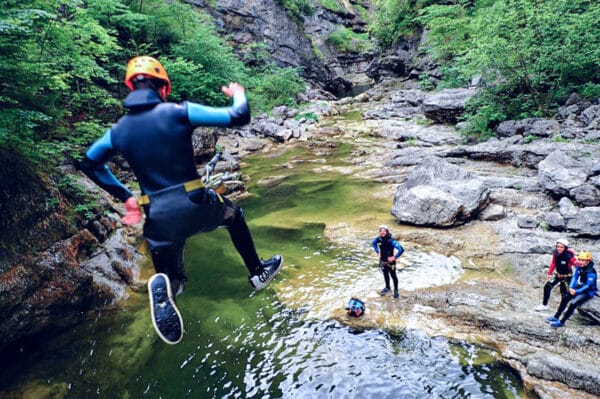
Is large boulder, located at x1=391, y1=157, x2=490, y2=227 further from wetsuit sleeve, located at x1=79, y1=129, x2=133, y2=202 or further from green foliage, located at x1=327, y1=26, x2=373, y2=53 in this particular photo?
green foliage, located at x1=327, y1=26, x2=373, y2=53

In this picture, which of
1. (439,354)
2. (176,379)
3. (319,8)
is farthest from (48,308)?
(319,8)

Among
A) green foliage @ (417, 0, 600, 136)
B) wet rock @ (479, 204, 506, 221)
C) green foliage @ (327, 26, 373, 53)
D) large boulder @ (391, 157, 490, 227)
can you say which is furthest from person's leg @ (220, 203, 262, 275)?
green foliage @ (327, 26, 373, 53)

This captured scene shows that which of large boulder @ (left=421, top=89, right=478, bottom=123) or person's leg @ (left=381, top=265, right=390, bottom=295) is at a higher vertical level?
large boulder @ (left=421, top=89, right=478, bottom=123)

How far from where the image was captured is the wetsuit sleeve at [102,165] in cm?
296

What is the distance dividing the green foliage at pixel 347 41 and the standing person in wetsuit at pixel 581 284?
56146 millimetres

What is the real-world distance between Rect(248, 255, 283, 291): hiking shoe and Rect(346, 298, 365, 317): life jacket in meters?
3.63

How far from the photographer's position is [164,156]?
9.22 ft

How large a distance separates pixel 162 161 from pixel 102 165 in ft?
2.28

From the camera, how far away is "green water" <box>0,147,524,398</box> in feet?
18.5

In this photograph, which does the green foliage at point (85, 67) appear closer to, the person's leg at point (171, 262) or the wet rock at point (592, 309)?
the person's leg at point (171, 262)

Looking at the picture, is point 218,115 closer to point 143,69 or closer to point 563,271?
point 143,69

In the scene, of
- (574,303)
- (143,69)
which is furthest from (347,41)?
(143,69)

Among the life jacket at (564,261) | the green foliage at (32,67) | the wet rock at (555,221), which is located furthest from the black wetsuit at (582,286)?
the green foliage at (32,67)

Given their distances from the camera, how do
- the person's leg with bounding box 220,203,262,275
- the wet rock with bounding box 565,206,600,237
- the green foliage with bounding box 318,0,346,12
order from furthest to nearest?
1. the green foliage with bounding box 318,0,346,12
2. the wet rock with bounding box 565,206,600,237
3. the person's leg with bounding box 220,203,262,275
